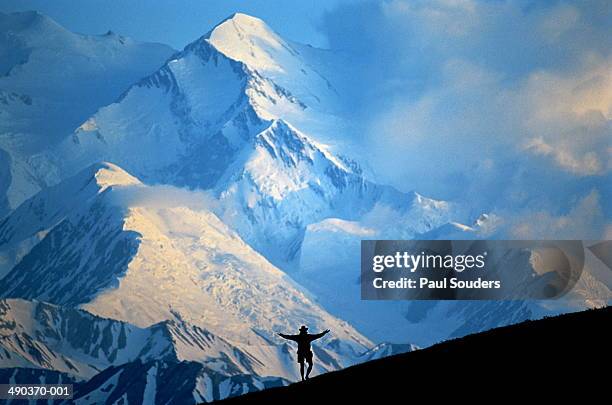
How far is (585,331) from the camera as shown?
52.6m

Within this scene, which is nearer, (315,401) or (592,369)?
(592,369)

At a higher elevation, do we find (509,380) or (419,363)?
(419,363)

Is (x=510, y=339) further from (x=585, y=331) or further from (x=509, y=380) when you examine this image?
(x=509, y=380)

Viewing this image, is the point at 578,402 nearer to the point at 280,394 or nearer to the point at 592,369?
the point at 592,369

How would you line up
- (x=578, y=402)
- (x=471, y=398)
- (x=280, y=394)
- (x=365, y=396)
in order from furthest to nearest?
(x=280, y=394), (x=365, y=396), (x=471, y=398), (x=578, y=402)

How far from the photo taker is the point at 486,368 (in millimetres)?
50281

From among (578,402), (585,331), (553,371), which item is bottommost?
(578,402)

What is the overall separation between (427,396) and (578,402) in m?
6.71

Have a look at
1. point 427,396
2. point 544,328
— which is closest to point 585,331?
point 544,328

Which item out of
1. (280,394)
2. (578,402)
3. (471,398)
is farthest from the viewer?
(280,394)

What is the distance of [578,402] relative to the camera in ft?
138

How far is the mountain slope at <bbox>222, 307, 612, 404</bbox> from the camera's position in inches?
1831

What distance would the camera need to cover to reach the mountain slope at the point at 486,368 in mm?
46500

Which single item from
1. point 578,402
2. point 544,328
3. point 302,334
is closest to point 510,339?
point 544,328
